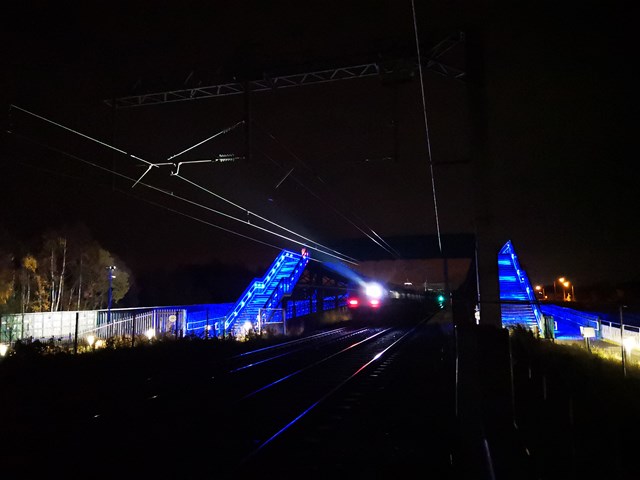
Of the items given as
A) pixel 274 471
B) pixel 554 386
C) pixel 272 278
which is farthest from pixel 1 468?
pixel 272 278

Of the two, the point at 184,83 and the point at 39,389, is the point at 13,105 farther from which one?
the point at 39,389

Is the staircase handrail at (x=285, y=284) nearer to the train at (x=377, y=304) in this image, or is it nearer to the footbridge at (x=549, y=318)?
the footbridge at (x=549, y=318)

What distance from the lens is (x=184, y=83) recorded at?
586 inches

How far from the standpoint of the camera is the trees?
163 feet

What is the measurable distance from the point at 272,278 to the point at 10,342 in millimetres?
24302

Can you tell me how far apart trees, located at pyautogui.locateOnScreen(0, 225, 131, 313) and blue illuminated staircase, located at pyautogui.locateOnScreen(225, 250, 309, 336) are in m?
20.1

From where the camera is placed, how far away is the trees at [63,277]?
1954 inches

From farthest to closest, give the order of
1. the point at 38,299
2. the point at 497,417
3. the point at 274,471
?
the point at 38,299, the point at 497,417, the point at 274,471

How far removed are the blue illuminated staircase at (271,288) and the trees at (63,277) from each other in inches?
791

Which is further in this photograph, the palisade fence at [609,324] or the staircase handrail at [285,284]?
the staircase handrail at [285,284]

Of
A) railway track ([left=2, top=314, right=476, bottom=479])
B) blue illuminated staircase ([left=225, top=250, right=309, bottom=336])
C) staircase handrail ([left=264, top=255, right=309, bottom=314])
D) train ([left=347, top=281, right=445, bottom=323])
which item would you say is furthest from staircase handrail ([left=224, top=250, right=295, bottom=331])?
railway track ([left=2, top=314, right=476, bottom=479])

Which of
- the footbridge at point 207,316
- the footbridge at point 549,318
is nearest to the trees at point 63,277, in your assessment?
the footbridge at point 207,316

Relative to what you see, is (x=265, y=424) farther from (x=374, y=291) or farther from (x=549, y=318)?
(x=374, y=291)

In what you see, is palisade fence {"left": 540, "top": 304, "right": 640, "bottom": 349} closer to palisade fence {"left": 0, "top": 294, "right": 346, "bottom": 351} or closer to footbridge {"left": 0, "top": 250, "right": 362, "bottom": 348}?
footbridge {"left": 0, "top": 250, "right": 362, "bottom": 348}
